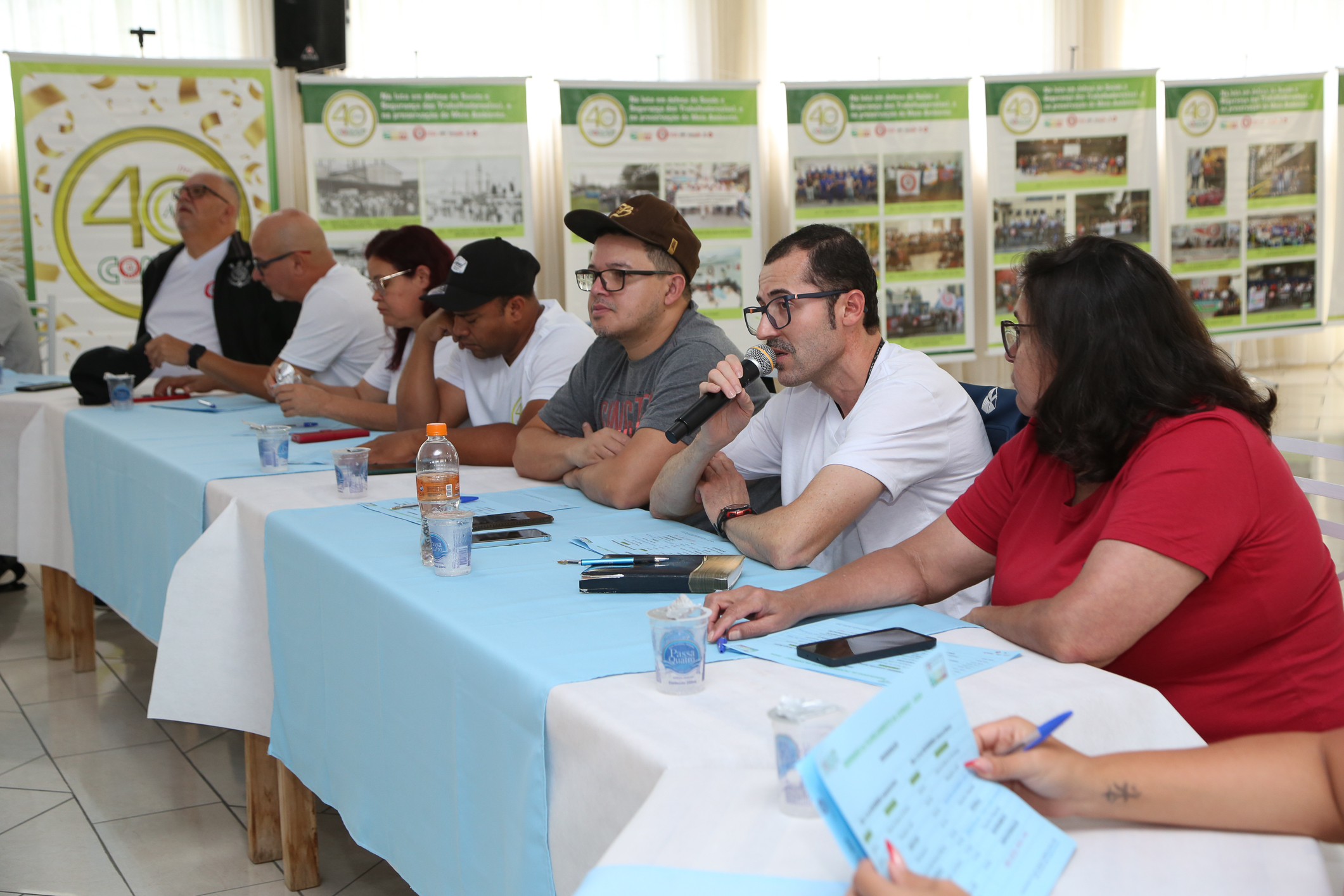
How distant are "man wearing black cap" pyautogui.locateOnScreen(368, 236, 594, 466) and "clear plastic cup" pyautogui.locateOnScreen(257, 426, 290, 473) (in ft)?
0.76

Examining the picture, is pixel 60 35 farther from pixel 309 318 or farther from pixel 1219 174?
pixel 1219 174

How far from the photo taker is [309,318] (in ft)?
12.3

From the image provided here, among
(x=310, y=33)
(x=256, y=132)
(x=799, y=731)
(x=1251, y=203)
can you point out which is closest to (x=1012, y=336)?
(x=799, y=731)

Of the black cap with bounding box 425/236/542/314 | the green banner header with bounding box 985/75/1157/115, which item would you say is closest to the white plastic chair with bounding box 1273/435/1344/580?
the black cap with bounding box 425/236/542/314

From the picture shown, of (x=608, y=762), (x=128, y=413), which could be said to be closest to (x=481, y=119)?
(x=128, y=413)

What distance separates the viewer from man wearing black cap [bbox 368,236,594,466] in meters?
2.67

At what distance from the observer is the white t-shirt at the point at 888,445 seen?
181 centimetres

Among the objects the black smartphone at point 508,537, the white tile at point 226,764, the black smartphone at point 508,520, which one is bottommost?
the white tile at point 226,764

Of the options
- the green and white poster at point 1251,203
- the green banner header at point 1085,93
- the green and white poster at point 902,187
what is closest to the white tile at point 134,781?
the green and white poster at point 902,187

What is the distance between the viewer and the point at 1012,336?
1467 millimetres

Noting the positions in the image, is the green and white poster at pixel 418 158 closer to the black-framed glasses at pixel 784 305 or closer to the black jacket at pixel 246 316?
the black jacket at pixel 246 316

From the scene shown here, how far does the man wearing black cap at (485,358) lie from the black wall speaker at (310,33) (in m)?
3.75

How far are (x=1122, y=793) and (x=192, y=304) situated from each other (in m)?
4.07

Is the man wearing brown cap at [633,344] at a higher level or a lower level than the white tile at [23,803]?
higher
